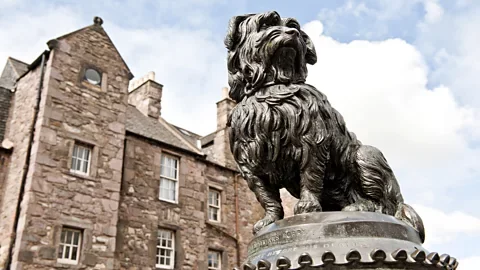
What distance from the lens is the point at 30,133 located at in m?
12.7

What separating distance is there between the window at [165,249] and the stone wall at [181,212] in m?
0.20

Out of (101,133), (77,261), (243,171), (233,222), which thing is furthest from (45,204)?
(243,171)

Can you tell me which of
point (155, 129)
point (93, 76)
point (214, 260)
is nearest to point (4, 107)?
point (93, 76)

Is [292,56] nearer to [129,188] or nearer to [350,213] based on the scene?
[350,213]

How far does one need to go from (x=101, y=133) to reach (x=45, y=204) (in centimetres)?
283

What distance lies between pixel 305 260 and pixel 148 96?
18255 millimetres

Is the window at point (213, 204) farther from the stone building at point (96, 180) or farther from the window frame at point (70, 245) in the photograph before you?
the window frame at point (70, 245)

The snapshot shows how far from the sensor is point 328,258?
2.28 m

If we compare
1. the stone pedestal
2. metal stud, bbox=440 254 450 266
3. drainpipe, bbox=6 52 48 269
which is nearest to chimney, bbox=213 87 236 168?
drainpipe, bbox=6 52 48 269

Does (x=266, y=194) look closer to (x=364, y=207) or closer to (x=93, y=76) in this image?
(x=364, y=207)

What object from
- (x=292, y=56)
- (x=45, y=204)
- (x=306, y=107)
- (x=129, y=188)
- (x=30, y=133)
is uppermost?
(x=30, y=133)

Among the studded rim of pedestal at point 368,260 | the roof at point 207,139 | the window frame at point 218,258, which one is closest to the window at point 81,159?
the window frame at point 218,258

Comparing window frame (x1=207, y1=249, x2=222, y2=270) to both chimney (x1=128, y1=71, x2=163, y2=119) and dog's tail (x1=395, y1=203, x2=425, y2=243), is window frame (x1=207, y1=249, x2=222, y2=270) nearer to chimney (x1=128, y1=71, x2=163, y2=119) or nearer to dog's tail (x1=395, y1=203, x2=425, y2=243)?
chimney (x1=128, y1=71, x2=163, y2=119)

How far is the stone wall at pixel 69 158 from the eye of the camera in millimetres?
11633
